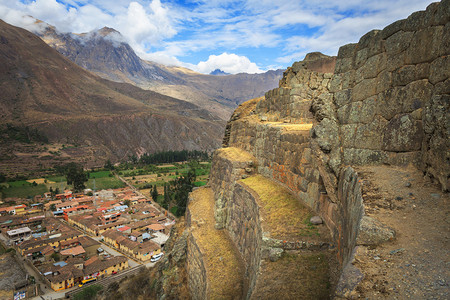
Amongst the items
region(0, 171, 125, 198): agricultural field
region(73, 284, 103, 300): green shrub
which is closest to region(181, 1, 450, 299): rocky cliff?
region(73, 284, 103, 300): green shrub

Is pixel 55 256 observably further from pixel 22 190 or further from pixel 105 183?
pixel 105 183

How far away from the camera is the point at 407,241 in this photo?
120 inches

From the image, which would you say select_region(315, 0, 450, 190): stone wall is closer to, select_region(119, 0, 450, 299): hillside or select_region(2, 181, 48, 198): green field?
select_region(119, 0, 450, 299): hillside

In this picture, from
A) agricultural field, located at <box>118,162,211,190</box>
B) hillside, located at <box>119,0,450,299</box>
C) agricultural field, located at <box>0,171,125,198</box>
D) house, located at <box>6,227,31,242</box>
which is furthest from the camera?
agricultural field, located at <box>118,162,211,190</box>

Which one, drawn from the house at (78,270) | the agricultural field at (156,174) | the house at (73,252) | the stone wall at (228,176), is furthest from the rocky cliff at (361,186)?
the agricultural field at (156,174)

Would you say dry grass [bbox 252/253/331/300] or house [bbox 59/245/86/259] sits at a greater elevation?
dry grass [bbox 252/253/331/300]

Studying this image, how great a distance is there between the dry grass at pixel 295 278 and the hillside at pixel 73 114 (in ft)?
225

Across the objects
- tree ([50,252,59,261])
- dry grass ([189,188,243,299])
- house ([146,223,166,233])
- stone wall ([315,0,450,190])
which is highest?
stone wall ([315,0,450,190])

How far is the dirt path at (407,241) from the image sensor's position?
2535 millimetres

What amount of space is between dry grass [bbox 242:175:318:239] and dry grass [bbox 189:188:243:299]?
7.60ft

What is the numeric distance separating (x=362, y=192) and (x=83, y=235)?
1477 inches

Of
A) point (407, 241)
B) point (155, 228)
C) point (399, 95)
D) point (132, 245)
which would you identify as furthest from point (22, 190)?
point (407, 241)

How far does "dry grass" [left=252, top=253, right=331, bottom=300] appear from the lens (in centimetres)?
516

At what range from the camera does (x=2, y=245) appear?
32812mm
